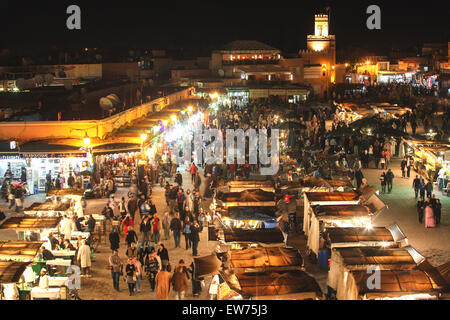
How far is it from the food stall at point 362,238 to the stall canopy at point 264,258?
1.22m

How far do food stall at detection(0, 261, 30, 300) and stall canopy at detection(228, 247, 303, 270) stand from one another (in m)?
3.16

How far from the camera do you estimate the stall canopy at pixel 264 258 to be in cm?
1014

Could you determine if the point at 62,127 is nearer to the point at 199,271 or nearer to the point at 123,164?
the point at 123,164

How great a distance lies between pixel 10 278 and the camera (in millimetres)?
9555

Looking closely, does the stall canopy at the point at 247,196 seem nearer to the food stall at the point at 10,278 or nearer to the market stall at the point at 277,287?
the market stall at the point at 277,287

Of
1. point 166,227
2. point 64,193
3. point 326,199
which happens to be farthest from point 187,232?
point 64,193

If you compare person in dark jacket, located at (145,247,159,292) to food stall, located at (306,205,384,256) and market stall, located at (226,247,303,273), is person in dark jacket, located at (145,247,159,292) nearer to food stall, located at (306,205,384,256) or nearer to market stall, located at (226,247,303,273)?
market stall, located at (226,247,303,273)

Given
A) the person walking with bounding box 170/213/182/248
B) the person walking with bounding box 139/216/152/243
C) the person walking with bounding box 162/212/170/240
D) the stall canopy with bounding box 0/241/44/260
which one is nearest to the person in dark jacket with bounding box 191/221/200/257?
the person walking with bounding box 170/213/182/248

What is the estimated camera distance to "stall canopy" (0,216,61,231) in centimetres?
1252

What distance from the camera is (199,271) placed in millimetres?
10297

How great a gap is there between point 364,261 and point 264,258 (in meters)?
1.52

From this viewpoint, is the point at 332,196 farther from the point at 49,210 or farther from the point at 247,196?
the point at 49,210

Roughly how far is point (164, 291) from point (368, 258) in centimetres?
321
